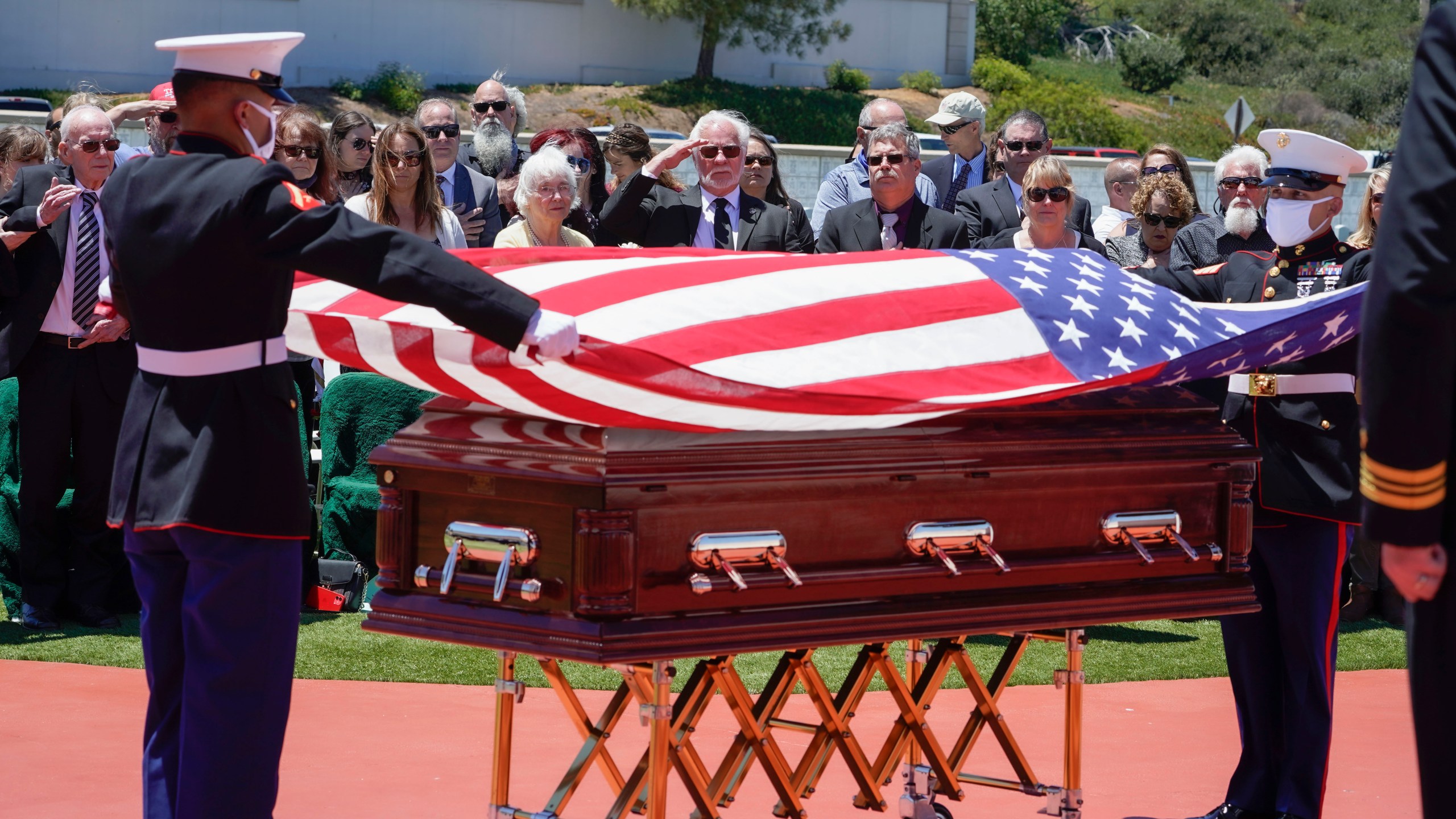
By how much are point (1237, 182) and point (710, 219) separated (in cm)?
264

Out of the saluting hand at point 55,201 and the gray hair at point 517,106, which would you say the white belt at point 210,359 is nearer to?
the saluting hand at point 55,201

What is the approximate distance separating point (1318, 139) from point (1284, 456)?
836 millimetres

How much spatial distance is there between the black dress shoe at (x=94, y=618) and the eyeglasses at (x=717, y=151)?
3096mm

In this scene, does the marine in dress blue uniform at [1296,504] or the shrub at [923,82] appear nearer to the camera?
the marine in dress blue uniform at [1296,504]

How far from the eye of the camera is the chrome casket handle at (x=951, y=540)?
3.48m

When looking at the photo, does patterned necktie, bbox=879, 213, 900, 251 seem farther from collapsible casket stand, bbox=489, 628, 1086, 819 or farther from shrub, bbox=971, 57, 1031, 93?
shrub, bbox=971, 57, 1031, 93

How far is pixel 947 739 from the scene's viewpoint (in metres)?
5.43

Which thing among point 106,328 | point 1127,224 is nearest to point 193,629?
point 106,328

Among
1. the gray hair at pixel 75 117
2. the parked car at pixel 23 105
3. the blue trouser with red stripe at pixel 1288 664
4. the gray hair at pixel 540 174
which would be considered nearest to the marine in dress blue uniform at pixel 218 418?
the blue trouser with red stripe at pixel 1288 664

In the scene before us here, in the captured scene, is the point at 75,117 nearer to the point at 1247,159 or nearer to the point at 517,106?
the point at 517,106

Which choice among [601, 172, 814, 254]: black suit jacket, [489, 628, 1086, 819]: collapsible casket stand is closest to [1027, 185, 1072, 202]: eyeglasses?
[601, 172, 814, 254]: black suit jacket

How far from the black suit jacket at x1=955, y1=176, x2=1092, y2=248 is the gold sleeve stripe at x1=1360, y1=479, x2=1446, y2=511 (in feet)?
16.4

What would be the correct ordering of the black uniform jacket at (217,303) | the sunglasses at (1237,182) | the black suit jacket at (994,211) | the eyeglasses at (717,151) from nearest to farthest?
the black uniform jacket at (217,303)
the eyeglasses at (717,151)
the sunglasses at (1237,182)
the black suit jacket at (994,211)

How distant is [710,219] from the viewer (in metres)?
6.64
